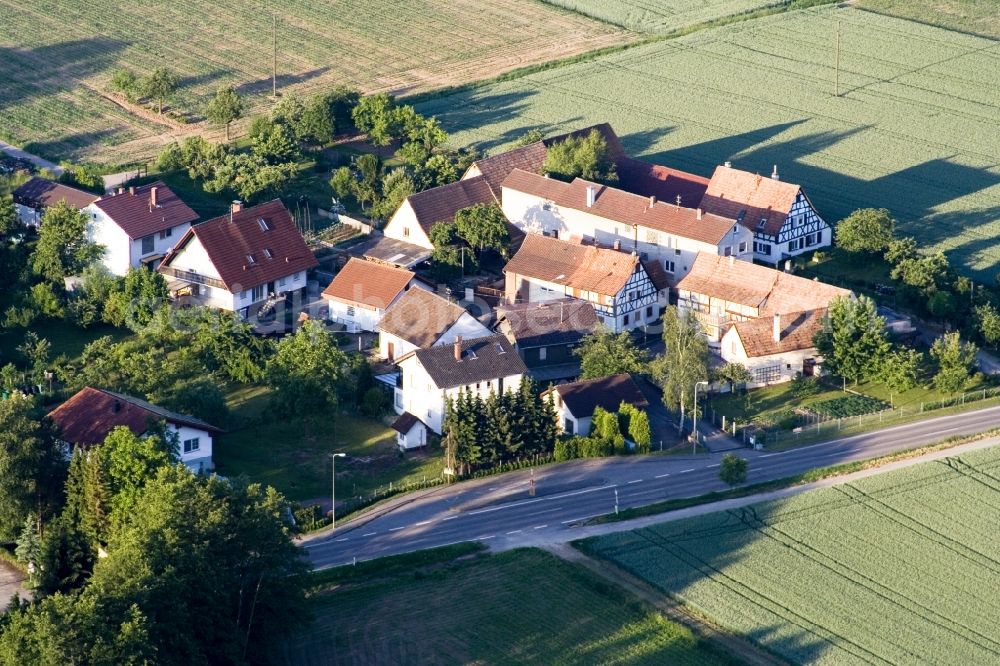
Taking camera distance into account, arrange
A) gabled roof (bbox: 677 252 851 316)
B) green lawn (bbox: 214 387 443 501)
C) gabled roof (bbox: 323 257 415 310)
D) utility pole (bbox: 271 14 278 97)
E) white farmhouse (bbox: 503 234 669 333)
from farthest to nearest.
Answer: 1. utility pole (bbox: 271 14 278 97)
2. white farmhouse (bbox: 503 234 669 333)
3. gabled roof (bbox: 323 257 415 310)
4. gabled roof (bbox: 677 252 851 316)
5. green lawn (bbox: 214 387 443 501)

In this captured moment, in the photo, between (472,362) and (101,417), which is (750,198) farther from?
(101,417)

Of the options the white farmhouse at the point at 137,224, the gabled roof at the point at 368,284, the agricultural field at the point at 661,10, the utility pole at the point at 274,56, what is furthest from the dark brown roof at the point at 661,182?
the agricultural field at the point at 661,10

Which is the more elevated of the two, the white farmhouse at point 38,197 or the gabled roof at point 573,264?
the white farmhouse at point 38,197

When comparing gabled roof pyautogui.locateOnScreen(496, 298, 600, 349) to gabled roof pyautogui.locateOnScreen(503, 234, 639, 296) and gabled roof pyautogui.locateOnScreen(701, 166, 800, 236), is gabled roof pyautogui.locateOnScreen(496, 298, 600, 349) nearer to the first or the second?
gabled roof pyautogui.locateOnScreen(503, 234, 639, 296)

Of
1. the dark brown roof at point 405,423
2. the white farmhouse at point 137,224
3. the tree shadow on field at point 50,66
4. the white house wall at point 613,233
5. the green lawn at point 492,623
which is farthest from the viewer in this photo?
the tree shadow on field at point 50,66

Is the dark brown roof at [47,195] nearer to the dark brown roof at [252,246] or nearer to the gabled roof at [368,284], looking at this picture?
the dark brown roof at [252,246]

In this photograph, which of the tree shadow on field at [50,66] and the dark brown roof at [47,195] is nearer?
the dark brown roof at [47,195]

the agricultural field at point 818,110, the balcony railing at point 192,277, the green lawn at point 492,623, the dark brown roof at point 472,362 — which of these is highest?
the agricultural field at point 818,110

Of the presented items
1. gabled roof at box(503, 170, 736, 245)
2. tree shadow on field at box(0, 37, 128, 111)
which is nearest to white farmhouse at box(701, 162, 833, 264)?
gabled roof at box(503, 170, 736, 245)
